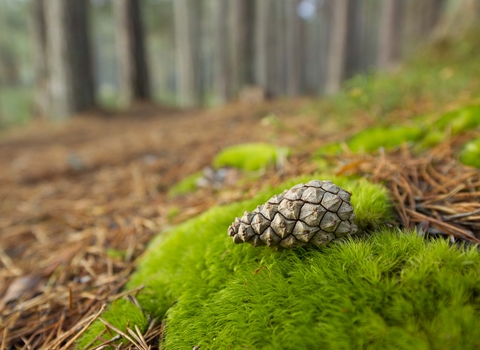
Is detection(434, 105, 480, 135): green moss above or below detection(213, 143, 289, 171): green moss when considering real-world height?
above

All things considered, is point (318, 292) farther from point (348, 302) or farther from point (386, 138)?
point (386, 138)

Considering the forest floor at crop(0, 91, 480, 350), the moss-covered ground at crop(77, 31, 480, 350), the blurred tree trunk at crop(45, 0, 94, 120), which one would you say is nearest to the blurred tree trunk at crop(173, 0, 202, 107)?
the blurred tree trunk at crop(45, 0, 94, 120)

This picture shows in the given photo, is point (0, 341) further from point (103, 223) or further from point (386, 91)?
point (386, 91)

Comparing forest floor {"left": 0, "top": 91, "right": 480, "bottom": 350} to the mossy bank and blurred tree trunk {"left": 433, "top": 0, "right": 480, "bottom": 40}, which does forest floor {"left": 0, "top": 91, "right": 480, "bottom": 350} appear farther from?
blurred tree trunk {"left": 433, "top": 0, "right": 480, "bottom": 40}

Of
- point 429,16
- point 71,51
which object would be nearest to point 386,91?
point 71,51

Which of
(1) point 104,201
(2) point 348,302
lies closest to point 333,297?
(2) point 348,302

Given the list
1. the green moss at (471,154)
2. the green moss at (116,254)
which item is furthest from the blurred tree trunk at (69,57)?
the green moss at (471,154)
